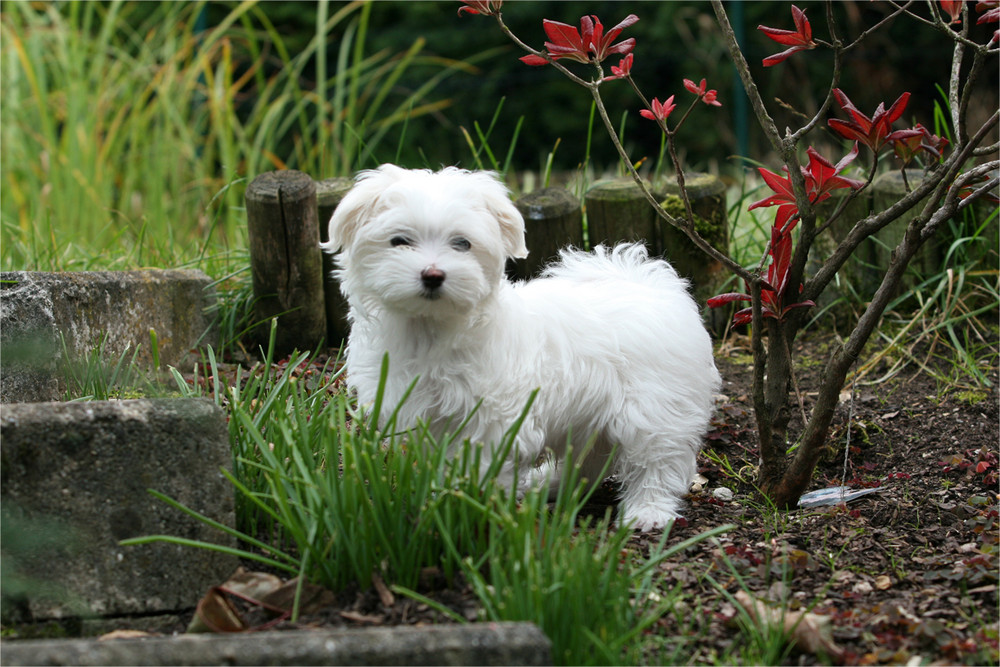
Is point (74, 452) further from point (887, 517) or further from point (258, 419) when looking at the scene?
point (887, 517)

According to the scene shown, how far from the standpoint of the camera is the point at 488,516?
2.26 metres

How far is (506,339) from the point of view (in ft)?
9.55

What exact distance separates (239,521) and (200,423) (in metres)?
0.34

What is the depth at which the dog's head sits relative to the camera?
2.66 m

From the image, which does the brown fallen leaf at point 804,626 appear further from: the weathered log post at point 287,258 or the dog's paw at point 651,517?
the weathered log post at point 287,258

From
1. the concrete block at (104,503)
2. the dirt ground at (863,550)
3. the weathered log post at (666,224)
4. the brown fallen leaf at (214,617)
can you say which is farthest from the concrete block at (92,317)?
the weathered log post at (666,224)

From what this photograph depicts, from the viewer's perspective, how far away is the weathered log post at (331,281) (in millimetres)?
4363

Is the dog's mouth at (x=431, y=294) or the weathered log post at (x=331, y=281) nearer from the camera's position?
the dog's mouth at (x=431, y=294)

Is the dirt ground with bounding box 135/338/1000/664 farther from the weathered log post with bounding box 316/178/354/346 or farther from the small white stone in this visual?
the weathered log post with bounding box 316/178/354/346

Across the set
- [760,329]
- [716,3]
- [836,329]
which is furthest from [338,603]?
[836,329]

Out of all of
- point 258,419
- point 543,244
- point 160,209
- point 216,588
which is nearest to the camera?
point 216,588

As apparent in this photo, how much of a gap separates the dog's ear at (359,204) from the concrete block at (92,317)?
0.84 meters

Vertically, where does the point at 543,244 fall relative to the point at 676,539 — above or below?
above

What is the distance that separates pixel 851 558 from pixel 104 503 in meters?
1.91
